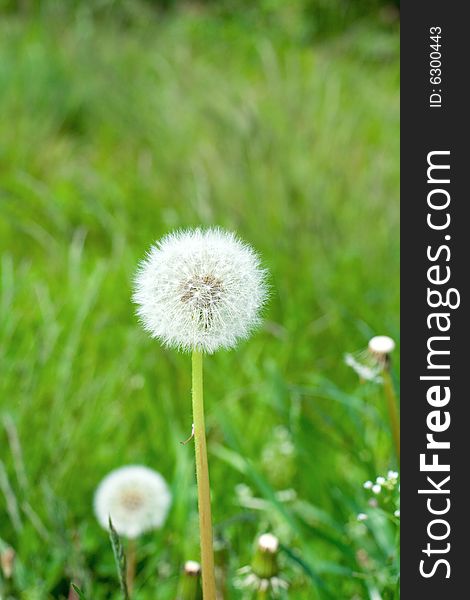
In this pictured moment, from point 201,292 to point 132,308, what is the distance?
221cm

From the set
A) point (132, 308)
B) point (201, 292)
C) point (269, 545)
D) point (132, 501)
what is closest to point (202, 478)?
point (201, 292)

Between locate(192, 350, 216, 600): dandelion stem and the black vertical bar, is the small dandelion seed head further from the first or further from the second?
locate(192, 350, 216, 600): dandelion stem

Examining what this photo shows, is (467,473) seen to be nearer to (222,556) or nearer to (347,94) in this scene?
(222,556)

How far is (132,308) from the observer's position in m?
3.14

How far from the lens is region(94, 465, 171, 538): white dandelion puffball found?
1.69 metres

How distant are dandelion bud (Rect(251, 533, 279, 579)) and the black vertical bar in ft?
0.60

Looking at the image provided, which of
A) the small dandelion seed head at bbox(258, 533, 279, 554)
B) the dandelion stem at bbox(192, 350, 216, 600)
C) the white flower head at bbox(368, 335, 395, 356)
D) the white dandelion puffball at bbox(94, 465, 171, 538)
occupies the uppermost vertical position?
the white flower head at bbox(368, 335, 395, 356)

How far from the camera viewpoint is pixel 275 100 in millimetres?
4281

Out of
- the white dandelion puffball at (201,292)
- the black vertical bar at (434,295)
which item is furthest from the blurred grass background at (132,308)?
the white dandelion puffball at (201,292)

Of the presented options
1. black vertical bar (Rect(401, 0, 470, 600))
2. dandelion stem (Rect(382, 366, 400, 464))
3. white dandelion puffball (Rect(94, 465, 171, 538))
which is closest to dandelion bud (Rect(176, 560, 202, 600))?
black vertical bar (Rect(401, 0, 470, 600))

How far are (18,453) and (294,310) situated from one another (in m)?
1.42

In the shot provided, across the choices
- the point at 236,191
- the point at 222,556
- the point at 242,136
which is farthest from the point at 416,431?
the point at 242,136

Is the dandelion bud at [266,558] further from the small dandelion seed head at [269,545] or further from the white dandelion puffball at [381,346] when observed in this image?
the white dandelion puffball at [381,346]

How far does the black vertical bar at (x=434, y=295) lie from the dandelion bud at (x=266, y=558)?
7.2 inches
